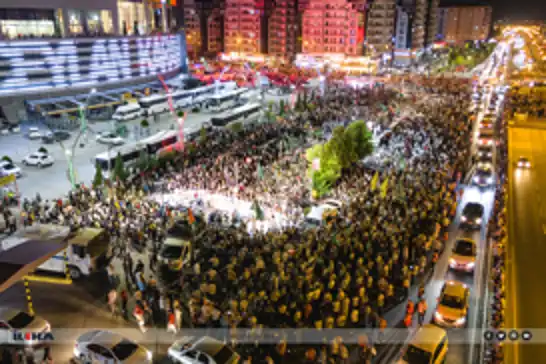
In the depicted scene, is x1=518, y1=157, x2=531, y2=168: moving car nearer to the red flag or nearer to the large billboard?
the red flag

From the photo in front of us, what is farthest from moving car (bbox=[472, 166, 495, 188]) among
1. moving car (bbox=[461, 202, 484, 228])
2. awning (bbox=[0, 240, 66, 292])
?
awning (bbox=[0, 240, 66, 292])

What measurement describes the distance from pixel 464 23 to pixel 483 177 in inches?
6311

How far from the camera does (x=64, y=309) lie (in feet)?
44.1

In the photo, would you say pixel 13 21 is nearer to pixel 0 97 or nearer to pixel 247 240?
pixel 0 97

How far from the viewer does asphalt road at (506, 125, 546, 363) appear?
12.9 m

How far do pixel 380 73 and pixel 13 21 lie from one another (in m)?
56.9

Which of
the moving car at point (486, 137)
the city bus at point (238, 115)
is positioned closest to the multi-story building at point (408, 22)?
the city bus at point (238, 115)

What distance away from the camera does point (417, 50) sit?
104125 millimetres

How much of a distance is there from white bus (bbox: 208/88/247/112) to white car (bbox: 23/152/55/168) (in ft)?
73.5

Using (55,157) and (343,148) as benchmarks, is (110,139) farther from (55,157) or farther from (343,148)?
(343,148)

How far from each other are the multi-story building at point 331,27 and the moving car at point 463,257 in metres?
70.5

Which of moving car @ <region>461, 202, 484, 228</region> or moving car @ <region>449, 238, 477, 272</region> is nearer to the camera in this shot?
moving car @ <region>449, 238, 477, 272</region>

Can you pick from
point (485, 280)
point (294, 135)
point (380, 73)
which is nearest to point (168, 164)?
point (294, 135)

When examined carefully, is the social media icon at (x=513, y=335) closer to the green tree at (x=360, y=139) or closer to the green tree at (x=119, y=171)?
the green tree at (x=360, y=139)
